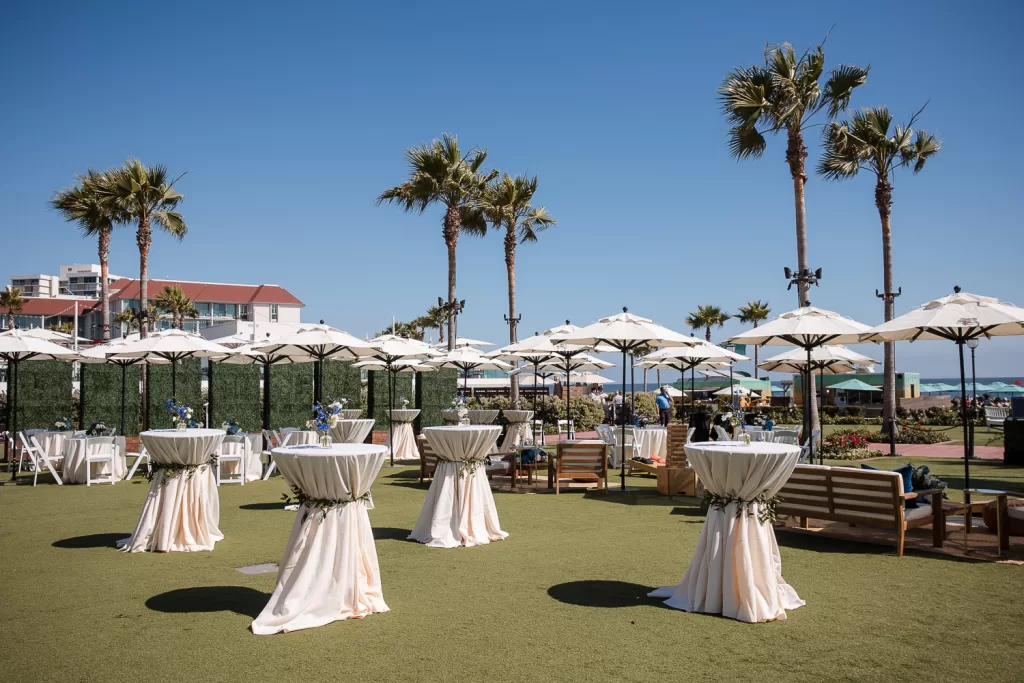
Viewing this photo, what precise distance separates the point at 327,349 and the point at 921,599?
12.0 metres

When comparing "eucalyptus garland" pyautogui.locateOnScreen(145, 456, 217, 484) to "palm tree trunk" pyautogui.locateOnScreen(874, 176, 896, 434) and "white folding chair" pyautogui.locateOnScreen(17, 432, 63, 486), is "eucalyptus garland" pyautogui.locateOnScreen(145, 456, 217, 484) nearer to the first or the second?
"white folding chair" pyautogui.locateOnScreen(17, 432, 63, 486)

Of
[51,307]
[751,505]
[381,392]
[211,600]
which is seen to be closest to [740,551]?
[751,505]

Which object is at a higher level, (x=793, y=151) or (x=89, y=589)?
(x=793, y=151)

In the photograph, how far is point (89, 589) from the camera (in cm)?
616

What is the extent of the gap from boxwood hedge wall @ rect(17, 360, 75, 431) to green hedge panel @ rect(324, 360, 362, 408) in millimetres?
6482

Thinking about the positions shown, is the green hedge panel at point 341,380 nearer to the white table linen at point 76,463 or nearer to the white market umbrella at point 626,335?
the white table linen at point 76,463

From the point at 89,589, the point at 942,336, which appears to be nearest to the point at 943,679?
the point at 89,589

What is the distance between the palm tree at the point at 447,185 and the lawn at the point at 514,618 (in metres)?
15.2

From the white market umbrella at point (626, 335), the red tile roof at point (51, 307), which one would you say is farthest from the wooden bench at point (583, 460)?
the red tile roof at point (51, 307)

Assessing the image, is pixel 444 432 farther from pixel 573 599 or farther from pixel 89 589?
pixel 89 589

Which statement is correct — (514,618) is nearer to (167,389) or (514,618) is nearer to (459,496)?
(459,496)

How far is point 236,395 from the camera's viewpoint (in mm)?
20109

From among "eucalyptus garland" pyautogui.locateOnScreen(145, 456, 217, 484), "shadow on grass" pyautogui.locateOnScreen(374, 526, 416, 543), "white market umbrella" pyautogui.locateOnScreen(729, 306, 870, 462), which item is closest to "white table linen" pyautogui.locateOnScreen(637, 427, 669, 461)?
"white market umbrella" pyautogui.locateOnScreen(729, 306, 870, 462)

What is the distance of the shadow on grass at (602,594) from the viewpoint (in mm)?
5766
